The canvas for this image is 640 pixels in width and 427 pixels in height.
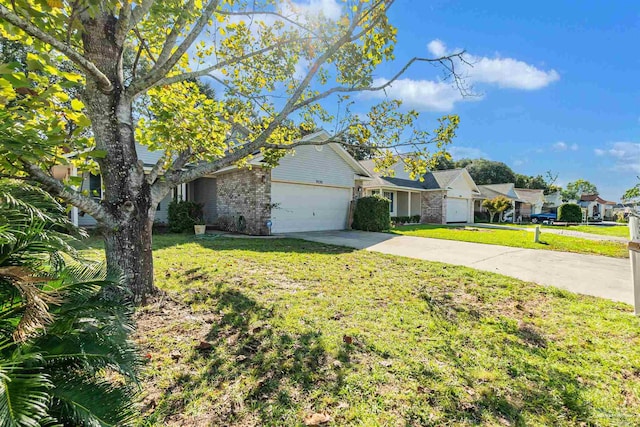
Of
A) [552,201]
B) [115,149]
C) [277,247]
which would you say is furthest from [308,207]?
[552,201]

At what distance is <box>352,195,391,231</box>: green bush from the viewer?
15.8 metres

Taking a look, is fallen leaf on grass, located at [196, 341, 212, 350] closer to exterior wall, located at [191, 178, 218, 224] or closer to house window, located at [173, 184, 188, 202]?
house window, located at [173, 184, 188, 202]

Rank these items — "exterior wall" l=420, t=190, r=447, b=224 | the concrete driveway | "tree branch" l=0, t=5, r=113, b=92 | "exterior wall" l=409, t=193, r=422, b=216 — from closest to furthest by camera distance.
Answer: "tree branch" l=0, t=5, r=113, b=92
the concrete driveway
"exterior wall" l=420, t=190, r=447, b=224
"exterior wall" l=409, t=193, r=422, b=216

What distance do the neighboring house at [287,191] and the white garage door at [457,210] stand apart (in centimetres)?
1248

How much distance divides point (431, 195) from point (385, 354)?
24.3 metres

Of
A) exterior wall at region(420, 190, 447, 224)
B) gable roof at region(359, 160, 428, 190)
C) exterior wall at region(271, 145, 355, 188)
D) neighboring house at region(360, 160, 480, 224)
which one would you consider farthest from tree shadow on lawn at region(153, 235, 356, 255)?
exterior wall at region(420, 190, 447, 224)

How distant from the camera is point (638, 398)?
2.63m

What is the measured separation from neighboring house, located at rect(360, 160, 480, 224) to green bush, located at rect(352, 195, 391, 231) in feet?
24.1

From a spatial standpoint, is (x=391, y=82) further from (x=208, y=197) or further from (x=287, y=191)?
(x=208, y=197)

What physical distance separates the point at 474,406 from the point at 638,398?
148cm

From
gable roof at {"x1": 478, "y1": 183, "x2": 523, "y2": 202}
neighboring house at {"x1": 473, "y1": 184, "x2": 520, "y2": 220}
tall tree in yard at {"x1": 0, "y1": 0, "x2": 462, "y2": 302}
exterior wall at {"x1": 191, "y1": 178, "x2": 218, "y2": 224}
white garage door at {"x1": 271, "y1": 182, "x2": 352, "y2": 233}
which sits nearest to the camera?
tall tree in yard at {"x1": 0, "y1": 0, "x2": 462, "y2": 302}

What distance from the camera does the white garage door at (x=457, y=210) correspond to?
26.5 meters

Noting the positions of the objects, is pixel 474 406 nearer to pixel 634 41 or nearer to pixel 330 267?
pixel 330 267

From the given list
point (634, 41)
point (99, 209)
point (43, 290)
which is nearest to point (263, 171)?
point (99, 209)
